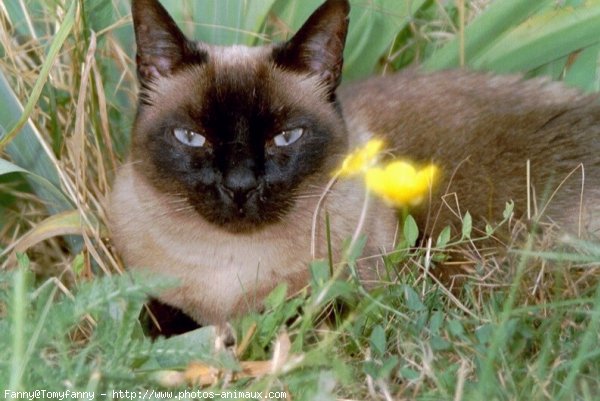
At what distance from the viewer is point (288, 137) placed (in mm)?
1954

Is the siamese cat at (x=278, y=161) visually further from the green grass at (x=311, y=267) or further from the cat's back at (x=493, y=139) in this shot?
the green grass at (x=311, y=267)

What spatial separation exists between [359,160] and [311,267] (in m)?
0.32

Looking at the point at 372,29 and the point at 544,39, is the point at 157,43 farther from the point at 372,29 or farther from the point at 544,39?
the point at 544,39

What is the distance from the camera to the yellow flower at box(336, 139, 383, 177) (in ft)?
6.69

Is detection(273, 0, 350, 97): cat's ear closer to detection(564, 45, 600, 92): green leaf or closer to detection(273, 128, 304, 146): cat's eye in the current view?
detection(273, 128, 304, 146): cat's eye

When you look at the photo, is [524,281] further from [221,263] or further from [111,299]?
[111,299]

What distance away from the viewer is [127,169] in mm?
2123

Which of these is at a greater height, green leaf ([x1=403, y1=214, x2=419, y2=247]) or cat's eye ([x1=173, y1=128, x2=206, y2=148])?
cat's eye ([x1=173, y1=128, x2=206, y2=148])

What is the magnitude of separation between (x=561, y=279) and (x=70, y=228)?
1.15m

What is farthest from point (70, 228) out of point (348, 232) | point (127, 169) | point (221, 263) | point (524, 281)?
point (524, 281)

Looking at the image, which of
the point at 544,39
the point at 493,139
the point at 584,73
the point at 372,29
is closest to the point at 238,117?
the point at 493,139

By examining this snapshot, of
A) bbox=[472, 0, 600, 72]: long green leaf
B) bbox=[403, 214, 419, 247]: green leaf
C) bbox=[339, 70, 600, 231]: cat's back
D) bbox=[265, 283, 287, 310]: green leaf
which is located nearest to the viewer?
bbox=[265, 283, 287, 310]: green leaf

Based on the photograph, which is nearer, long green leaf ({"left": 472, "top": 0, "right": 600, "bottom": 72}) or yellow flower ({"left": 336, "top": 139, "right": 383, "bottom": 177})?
yellow flower ({"left": 336, "top": 139, "right": 383, "bottom": 177})

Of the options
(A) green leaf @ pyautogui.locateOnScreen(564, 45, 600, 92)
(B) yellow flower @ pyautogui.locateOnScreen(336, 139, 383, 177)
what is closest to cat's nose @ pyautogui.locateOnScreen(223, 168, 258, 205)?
(B) yellow flower @ pyautogui.locateOnScreen(336, 139, 383, 177)
